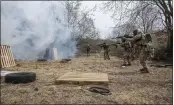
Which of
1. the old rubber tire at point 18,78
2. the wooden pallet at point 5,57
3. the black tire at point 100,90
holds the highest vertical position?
the wooden pallet at point 5,57

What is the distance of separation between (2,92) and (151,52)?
22.5ft

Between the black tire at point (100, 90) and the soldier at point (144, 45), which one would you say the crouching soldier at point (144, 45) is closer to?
the soldier at point (144, 45)

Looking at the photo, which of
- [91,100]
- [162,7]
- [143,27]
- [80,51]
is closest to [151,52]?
[91,100]

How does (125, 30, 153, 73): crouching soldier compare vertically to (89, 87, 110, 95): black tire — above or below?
above

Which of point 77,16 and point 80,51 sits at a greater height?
point 77,16

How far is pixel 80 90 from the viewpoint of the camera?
23.7ft

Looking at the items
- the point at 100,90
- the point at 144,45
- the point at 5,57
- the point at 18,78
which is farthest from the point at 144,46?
the point at 5,57

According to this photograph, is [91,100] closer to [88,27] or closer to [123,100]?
[123,100]

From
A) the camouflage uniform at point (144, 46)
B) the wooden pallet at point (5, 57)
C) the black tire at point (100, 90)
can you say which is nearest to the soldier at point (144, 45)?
the camouflage uniform at point (144, 46)

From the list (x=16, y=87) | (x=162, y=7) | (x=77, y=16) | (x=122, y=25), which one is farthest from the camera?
(x=77, y=16)

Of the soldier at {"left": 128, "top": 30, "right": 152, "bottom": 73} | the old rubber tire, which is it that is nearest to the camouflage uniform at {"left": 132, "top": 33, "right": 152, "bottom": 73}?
the soldier at {"left": 128, "top": 30, "right": 152, "bottom": 73}

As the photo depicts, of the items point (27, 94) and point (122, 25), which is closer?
point (27, 94)

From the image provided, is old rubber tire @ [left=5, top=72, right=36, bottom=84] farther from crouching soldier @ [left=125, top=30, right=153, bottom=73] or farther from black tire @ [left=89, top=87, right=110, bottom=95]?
crouching soldier @ [left=125, top=30, right=153, bottom=73]

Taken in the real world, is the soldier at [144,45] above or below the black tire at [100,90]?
above
